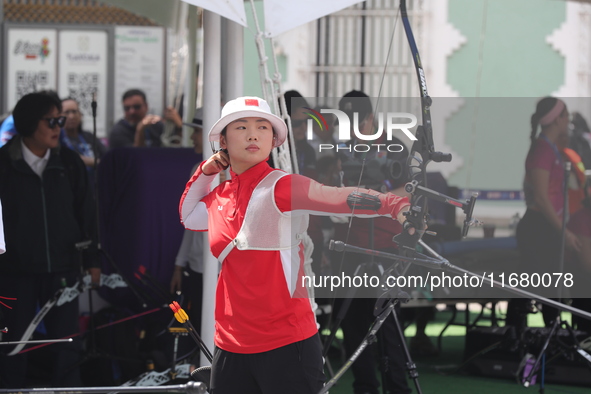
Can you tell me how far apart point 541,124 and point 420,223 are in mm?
1329

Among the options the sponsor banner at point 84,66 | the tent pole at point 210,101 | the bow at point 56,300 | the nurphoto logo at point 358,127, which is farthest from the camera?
the sponsor banner at point 84,66

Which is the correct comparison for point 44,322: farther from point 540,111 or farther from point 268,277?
point 540,111

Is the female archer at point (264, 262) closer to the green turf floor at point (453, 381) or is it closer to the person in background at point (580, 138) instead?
the person in background at point (580, 138)

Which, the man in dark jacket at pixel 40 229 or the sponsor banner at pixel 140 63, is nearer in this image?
the man in dark jacket at pixel 40 229

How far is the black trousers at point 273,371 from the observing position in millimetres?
2686

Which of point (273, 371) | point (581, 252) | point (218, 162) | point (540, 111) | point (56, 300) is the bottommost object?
point (56, 300)

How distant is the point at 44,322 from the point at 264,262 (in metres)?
2.24

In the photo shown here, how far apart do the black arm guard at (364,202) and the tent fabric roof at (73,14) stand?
8.03 m

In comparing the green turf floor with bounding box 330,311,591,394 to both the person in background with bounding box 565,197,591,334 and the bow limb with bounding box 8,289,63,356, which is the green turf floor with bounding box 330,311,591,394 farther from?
the bow limb with bounding box 8,289,63,356

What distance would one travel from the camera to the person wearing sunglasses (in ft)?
23.3

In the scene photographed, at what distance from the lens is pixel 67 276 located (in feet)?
15.0

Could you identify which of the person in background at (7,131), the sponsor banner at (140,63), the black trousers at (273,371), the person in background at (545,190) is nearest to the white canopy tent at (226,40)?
the person in background at (545,190)

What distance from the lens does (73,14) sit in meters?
10.4

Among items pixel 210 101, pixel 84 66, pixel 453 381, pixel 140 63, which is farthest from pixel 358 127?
pixel 84 66
